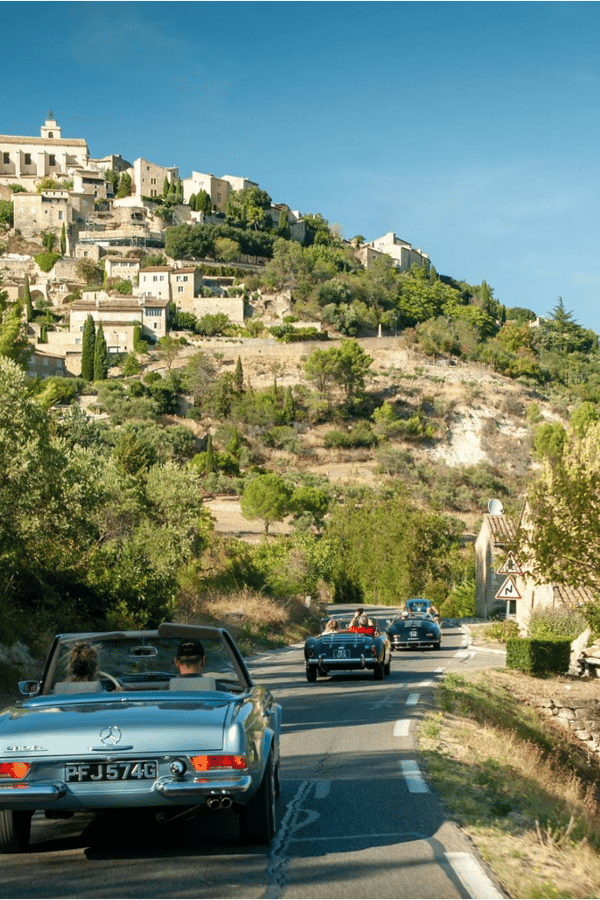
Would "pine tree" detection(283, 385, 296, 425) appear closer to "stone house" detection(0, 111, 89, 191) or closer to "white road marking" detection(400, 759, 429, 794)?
"stone house" detection(0, 111, 89, 191)

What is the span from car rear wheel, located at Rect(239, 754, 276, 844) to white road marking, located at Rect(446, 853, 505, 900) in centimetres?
109

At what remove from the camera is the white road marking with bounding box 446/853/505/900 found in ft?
18.4

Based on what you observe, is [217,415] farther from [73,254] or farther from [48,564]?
[48,564]

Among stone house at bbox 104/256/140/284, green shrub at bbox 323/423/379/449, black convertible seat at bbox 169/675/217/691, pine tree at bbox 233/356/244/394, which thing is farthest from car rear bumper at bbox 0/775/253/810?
stone house at bbox 104/256/140/284

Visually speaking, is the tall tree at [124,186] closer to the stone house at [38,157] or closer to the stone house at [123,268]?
the stone house at [38,157]

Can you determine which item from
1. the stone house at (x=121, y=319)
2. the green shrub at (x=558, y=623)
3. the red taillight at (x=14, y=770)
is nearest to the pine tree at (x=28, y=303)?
the stone house at (x=121, y=319)

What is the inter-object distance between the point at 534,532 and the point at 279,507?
55.4 m

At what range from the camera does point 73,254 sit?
16238 centimetres

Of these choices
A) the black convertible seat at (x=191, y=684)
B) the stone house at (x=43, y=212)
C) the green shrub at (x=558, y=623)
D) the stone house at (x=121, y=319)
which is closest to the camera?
the black convertible seat at (x=191, y=684)

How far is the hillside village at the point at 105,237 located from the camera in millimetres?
139875

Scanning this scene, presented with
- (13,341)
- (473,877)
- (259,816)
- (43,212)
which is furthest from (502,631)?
(43,212)

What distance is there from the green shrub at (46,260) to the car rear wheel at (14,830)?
513ft

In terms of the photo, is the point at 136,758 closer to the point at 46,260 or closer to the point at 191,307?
the point at 191,307

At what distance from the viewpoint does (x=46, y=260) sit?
15688 cm
